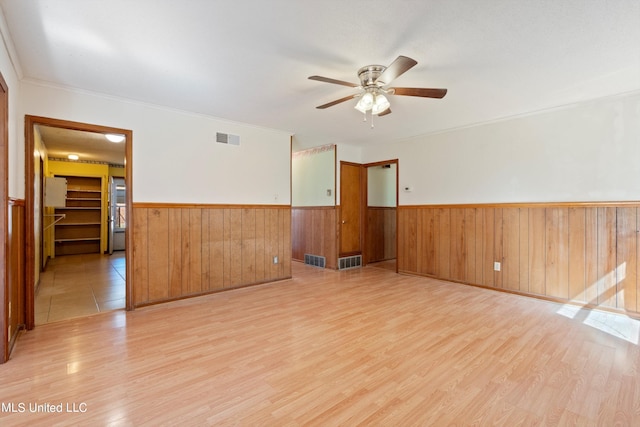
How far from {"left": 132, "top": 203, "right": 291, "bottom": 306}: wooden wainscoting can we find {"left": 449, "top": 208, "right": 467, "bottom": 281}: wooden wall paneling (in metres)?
2.63

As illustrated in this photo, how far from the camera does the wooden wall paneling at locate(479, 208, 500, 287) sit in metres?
4.21

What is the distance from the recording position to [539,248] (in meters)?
3.79

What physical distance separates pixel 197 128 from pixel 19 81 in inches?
65.8

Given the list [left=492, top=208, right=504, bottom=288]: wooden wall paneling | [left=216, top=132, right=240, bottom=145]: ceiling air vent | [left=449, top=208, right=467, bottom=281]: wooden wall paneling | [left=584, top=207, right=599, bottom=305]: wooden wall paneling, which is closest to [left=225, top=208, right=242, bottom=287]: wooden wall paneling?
[left=216, top=132, right=240, bottom=145]: ceiling air vent

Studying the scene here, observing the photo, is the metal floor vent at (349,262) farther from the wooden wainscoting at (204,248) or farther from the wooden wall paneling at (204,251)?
the wooden wall paneling at (204,251)

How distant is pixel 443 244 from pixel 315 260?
8.20 feet

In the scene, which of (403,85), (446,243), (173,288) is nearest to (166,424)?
(173,288)

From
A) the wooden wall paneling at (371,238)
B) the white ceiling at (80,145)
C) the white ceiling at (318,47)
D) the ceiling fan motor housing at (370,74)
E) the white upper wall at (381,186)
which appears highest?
the white ceiling at (318,47)

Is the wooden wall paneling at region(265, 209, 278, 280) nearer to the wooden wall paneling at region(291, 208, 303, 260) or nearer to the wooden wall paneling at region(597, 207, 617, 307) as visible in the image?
the wooden wall paneling at region(291, 208, 303, 260)

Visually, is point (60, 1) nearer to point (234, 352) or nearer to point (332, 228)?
point (234, 352)

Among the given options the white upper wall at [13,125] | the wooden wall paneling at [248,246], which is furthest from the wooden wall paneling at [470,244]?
the white upper wall at [13,125]

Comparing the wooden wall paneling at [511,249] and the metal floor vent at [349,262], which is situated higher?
the wooden wall paneling at [511,249]

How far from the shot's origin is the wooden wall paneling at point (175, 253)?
3.72m

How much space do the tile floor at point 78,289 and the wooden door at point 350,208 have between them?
372 centimetres
